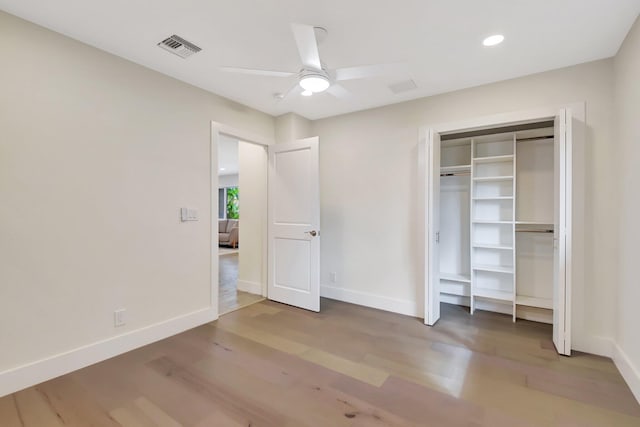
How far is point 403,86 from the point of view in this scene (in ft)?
10.3

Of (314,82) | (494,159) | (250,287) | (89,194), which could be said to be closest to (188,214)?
(89,194)

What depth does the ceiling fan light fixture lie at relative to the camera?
210 centimetres

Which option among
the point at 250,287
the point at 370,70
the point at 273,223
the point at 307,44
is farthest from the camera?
the point at 250,287

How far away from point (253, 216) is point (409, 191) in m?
2.29

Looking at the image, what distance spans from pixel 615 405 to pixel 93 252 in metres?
3.88

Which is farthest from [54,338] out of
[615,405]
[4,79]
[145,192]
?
[615,405]

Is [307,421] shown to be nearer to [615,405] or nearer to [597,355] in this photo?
[615,405]

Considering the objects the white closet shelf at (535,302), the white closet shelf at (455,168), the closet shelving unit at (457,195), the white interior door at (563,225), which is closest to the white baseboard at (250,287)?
the closet shelving unit at (457,195)

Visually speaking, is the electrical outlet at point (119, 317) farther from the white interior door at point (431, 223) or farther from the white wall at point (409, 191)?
the white interior door at point (431, 223)

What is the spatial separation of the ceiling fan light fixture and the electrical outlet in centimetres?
243

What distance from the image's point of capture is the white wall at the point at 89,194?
6.74 ft

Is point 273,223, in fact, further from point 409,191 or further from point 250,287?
point 409,191

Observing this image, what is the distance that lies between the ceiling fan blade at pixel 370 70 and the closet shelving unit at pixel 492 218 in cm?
206

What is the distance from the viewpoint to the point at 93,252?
2.42 m
